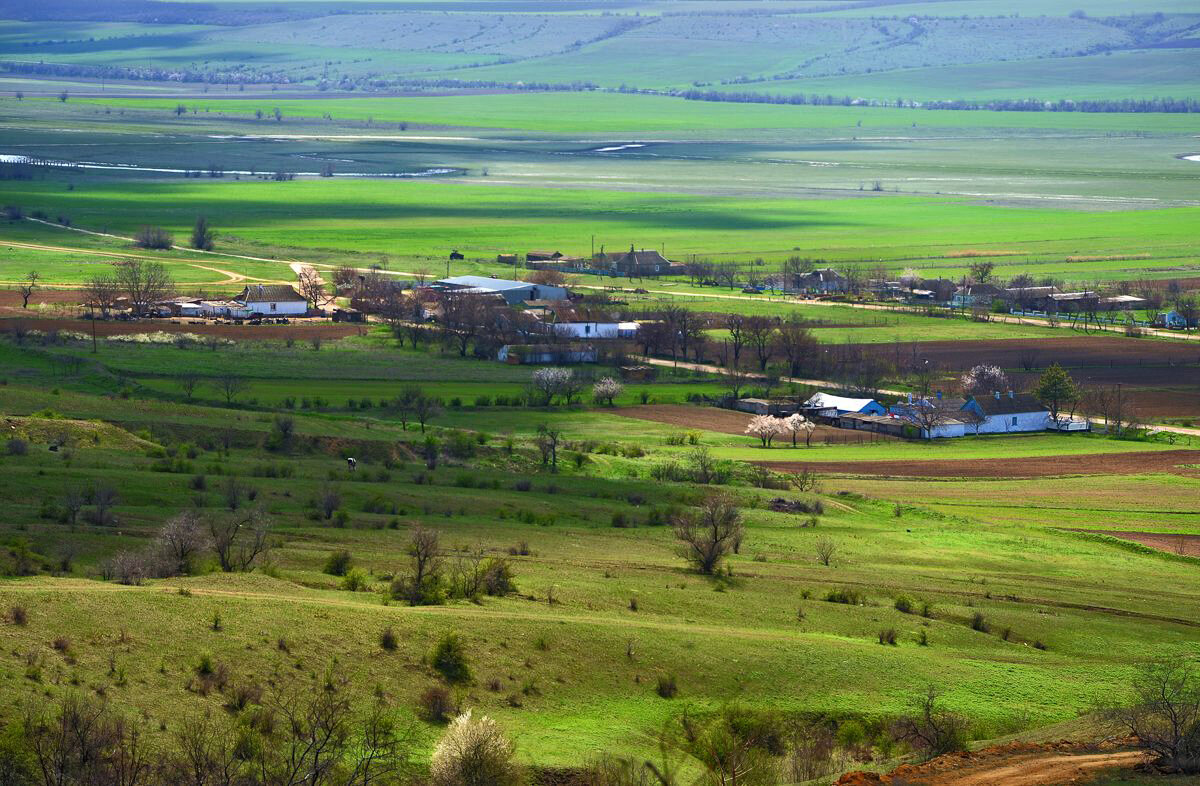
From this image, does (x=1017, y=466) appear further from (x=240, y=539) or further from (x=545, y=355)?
(x=240, y=539)

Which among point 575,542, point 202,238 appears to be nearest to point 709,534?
point 575,542

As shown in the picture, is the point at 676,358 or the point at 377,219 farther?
the point at 377,219

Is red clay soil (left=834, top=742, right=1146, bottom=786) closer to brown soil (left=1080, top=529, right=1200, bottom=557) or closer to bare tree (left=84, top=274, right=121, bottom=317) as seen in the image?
brown soil (left=1080, top=529, right=1200, bottom=557)

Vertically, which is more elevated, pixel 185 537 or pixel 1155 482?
pixel 185 537

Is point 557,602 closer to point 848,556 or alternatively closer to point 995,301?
point 848,556

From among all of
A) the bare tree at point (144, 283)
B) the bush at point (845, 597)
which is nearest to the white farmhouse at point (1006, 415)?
the bush at point (845, 597)

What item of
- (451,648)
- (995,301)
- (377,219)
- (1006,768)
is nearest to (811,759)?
(1006,768)
